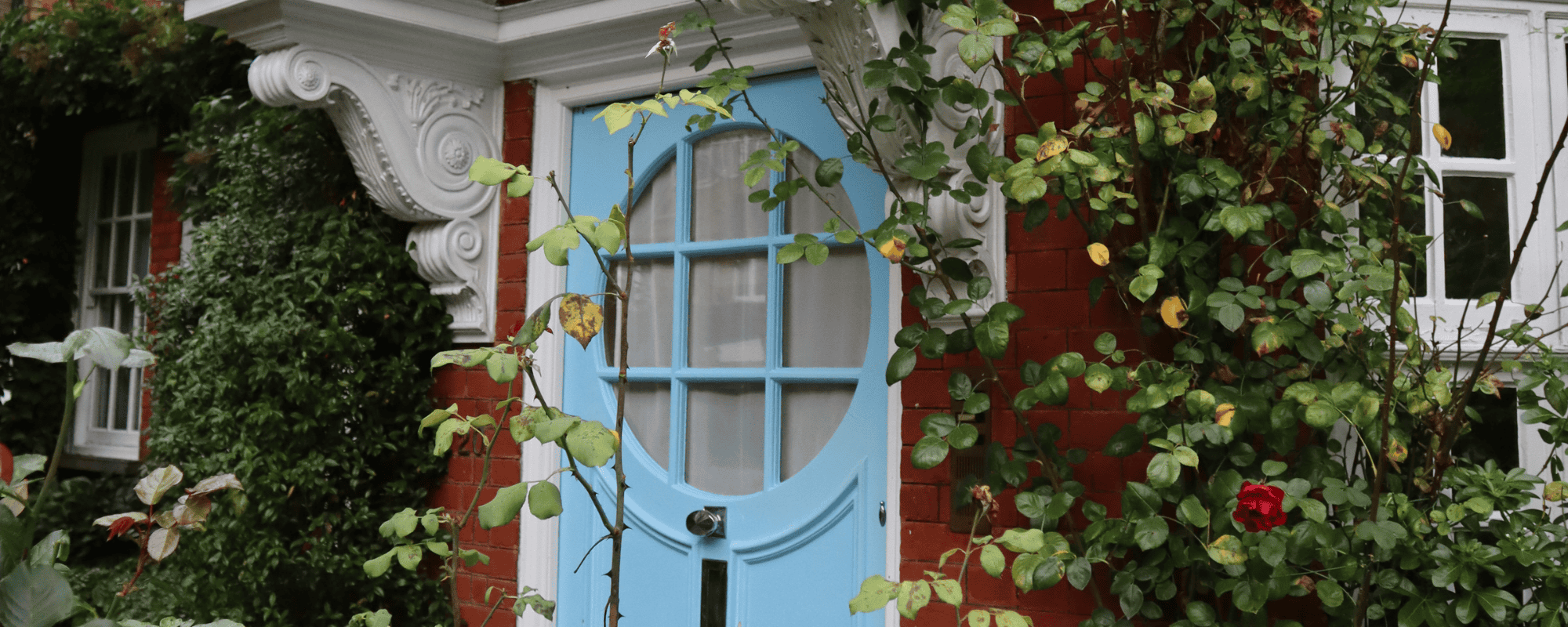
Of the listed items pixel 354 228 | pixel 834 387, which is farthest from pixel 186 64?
pixel 834 387

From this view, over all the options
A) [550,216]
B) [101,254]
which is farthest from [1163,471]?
[101,254]

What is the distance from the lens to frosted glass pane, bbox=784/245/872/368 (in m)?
2.73

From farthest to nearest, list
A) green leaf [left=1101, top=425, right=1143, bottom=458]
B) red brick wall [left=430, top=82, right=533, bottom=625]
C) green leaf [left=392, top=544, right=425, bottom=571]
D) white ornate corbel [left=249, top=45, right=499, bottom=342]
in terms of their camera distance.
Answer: red brick wall [left=430, top=82, right=533, bottom=625]
white ornate corbel [left=249, top=45, right=499, bottom=342]
green leaf [left=1101, top=425, right=1143, bottom=458]
green leaf [left=392, top=544, right=425, bottom=571]

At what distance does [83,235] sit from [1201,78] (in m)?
5.52

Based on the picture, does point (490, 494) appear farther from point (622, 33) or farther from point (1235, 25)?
point (1235, 25)

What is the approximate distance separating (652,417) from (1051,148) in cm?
152

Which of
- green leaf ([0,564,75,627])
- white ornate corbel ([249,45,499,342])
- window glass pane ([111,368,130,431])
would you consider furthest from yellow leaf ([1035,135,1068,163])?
window glass pane ([111,368,130,431])

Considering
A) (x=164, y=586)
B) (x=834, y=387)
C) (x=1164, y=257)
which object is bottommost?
(x=164, y=586)

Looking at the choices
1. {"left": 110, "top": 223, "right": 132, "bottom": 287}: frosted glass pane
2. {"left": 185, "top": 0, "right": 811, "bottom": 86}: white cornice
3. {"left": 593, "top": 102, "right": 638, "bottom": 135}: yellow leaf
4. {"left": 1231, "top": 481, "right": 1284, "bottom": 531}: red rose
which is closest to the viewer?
{"left": 593, "top": 102, "right": 638, "bottom": 135}: yellow leaf

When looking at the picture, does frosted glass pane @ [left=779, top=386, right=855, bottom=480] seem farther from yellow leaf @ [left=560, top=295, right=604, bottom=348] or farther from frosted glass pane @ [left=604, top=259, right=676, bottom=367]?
yellow leaf @ [left=560, top=295, right=604, bottom=348]

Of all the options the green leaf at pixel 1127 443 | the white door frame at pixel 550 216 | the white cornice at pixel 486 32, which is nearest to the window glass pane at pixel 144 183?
the white cornice at pixel 486 32

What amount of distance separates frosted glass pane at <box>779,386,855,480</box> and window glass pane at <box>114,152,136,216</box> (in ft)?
13.8

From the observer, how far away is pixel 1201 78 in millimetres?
2041

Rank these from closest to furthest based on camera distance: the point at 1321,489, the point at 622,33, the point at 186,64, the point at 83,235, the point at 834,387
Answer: the point at 1321,489, the point at 834,387, the point at 622,33, the point at 186,64, the point at 83,235
